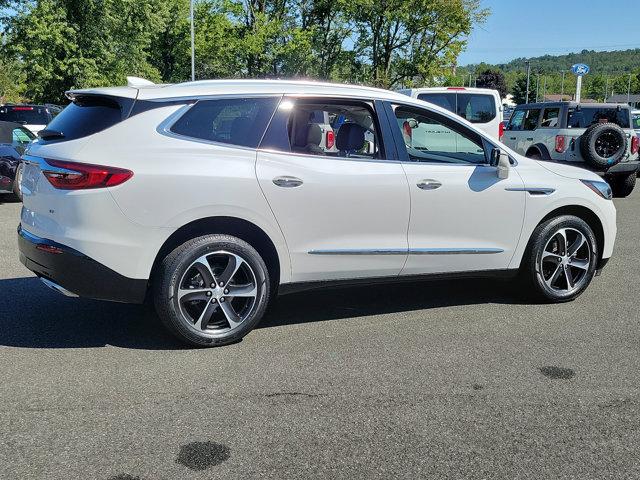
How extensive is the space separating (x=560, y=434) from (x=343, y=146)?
252 cm

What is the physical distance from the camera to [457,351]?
432 cm

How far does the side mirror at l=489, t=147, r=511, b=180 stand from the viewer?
5.00m

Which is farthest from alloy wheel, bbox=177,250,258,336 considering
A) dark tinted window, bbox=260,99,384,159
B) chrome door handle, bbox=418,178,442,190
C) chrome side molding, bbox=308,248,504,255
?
chrome door handle, bbox=418,178,442,190

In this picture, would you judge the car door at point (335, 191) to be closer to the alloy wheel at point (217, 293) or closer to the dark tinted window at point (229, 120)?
the dark tinted window at point (229, 120)

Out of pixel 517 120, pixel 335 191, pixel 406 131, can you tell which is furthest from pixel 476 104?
pixel 335 191

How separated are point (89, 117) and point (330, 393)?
2357 mm

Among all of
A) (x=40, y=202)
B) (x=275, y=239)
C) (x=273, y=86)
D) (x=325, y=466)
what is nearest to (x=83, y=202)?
(x=40, y=202)

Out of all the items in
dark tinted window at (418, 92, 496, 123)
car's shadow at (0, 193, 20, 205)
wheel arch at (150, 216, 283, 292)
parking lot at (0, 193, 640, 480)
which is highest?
dark tinted window at (418, 92, 496, 123)

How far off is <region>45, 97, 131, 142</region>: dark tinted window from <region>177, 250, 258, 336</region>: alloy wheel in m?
1.06

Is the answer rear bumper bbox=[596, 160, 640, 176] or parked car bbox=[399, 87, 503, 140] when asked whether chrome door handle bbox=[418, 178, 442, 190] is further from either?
rear bumper bbox=[596, 160, 640, 176]

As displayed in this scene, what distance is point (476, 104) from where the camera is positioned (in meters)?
13.2

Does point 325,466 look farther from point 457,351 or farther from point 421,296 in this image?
point 421,296

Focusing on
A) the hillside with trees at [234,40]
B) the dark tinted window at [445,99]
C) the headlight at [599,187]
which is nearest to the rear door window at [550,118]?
the dark tinted window at [445,99]

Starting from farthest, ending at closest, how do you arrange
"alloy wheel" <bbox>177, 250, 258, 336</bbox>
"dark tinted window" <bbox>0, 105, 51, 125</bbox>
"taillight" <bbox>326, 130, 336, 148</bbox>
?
1. "dark tinted window" <bbox>0, 105, 51, 125</bbox>
2. "taillight" <bbox>326, 130, 336, 148</bbox>
3. "alloy wheel" <bbox>177, 250, 258, 336</bbox>
